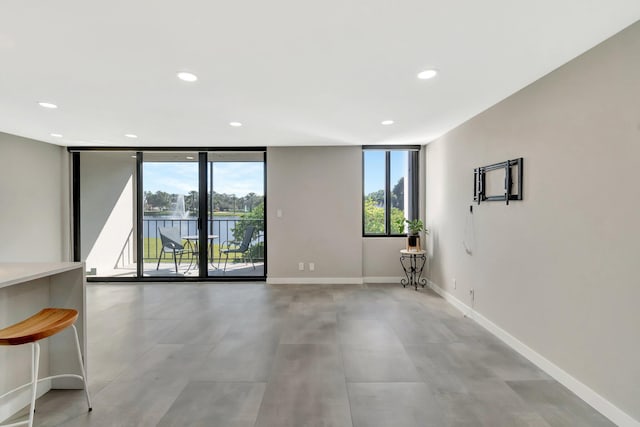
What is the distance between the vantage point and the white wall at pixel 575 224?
1.76m

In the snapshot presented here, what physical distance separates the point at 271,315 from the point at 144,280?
3.06 metres

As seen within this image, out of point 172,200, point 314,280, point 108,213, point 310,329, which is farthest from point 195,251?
point 310,329

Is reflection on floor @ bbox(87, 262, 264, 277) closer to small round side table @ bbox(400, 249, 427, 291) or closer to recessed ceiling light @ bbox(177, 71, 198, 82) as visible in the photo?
small round side table @ bbox(400, 249, 427, 291)

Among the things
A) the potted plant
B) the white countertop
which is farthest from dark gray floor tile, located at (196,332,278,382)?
the potted plant

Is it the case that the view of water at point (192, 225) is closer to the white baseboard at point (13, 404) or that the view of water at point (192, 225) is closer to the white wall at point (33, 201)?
the white wall at point (33, 201)

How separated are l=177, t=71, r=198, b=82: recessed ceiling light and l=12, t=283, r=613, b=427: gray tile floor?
2.31m

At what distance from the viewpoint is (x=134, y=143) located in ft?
16.1

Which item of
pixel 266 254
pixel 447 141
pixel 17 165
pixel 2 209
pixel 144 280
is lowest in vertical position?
pixel 144 280

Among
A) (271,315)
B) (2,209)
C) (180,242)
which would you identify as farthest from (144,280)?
(271,315)

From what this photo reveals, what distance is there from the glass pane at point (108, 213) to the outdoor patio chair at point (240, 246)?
→ 5.60 feet

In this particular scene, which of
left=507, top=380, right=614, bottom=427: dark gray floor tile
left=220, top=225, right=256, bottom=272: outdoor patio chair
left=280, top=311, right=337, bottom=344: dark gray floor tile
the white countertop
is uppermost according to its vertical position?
the white countertop

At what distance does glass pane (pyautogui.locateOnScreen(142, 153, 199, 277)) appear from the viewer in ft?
17.6

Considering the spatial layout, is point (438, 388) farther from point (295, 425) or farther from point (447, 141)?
point (447, 141)

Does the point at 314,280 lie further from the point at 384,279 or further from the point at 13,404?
the point at 13,404
